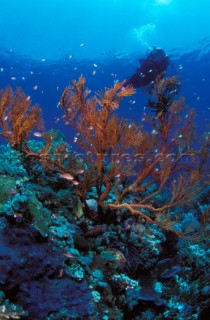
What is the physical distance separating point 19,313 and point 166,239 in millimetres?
5000

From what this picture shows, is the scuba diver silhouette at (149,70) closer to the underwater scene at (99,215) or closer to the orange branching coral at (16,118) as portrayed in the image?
the underwater scene at (99,215)

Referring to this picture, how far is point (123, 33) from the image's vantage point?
104 ft

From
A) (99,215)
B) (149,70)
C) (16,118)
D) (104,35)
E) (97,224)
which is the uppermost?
(104,35)

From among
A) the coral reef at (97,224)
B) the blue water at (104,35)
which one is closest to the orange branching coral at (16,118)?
the coral reef at (97,224)

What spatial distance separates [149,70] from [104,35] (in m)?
20.2

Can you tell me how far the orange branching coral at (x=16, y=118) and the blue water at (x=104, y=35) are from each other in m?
27.5

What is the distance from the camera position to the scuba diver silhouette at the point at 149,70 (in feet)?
49.5

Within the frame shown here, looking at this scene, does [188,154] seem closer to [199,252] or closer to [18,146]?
[199,252]

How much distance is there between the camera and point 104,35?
106 ft

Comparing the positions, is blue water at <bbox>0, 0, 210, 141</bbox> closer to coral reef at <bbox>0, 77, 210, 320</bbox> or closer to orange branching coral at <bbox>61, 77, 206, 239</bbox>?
coral reef at <bbox>0, 77, 210, 320</bbox>

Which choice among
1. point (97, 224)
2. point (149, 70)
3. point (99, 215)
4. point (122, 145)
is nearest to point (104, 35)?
point (149, 70)

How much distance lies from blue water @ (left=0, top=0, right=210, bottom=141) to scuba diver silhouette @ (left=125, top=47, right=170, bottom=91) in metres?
16.1

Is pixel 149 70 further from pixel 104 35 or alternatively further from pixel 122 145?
pixel 104 35

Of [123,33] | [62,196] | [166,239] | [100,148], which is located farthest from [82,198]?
[123,33]
